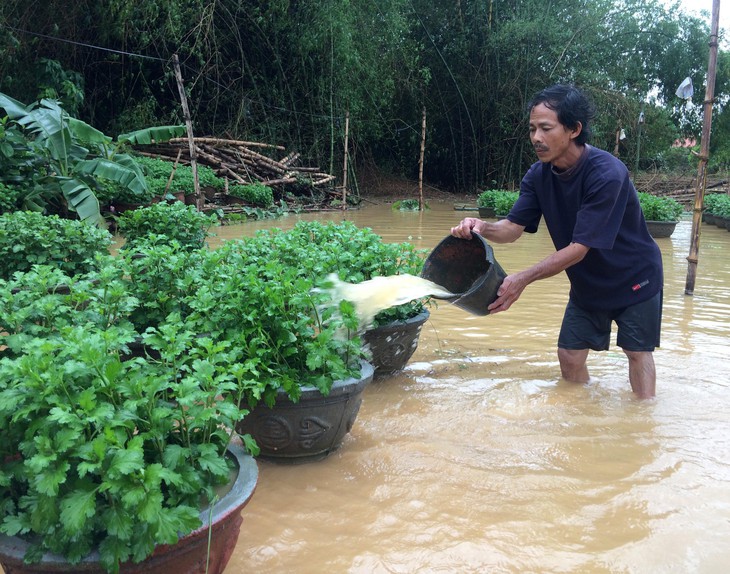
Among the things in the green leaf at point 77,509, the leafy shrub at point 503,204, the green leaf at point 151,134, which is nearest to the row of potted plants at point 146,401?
the green leaf at point 77,509

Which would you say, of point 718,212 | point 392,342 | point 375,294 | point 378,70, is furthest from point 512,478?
point 378,70

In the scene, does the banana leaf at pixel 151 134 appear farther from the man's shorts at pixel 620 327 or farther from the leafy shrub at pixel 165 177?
the man's shorts at pixel 620 327

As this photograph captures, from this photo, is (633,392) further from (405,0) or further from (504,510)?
(405,0)

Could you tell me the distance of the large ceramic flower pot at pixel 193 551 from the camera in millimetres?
1619

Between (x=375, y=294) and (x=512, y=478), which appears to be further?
(x=375, y=294)

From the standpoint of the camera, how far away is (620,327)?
3.66 m

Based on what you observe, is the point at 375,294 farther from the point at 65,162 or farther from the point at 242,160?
the point at 242,160

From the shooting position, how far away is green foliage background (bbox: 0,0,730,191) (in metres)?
13.3

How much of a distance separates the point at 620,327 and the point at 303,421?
200 cm

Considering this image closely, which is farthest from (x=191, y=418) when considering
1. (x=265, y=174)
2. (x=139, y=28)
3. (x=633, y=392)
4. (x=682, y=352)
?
(x=265, y=174)

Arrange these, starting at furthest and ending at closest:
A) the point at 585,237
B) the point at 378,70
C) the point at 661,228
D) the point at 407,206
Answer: the point at 378,70 < the point at 407,206 < the point at 661,228 < the point at 585,237

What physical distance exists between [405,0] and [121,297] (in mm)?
18862

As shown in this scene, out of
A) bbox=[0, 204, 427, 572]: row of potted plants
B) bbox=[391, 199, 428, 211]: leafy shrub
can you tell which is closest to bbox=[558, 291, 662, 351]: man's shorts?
bbox=[0, 204, 427, 572]: row of potted plants

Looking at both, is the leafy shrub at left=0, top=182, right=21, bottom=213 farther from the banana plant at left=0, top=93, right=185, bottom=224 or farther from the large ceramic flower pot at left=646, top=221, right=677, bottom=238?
the large ceramic flower pot at left=646, top=221, right=677, bottom=238
